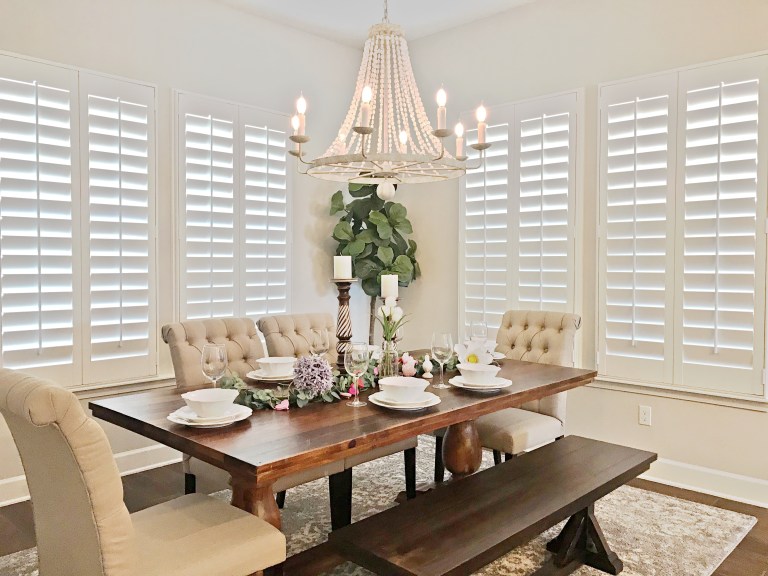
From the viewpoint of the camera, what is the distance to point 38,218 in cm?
331

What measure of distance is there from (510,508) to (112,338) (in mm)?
2551

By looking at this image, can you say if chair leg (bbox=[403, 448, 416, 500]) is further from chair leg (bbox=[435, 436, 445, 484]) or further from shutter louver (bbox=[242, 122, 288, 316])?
shutter louver (bbox=[242, 122, 288, 316])

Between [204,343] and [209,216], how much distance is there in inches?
55.3

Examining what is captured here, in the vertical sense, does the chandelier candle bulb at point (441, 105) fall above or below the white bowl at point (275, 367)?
above

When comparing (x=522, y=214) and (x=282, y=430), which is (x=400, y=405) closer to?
(x=282, y=430)

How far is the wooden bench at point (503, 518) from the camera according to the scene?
5.98 ft

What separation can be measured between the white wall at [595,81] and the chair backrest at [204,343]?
206 centimetres

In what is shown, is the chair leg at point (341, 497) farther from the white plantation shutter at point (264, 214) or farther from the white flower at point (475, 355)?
the white plantation shutter at point (264, 214)

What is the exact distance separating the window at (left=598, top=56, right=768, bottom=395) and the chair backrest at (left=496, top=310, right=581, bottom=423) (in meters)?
0.59

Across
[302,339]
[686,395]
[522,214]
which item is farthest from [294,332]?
[686,395]

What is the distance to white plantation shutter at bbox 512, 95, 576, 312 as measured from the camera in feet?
13.3

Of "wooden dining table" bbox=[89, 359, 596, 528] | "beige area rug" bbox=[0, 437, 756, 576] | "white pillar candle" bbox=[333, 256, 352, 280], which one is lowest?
"beige area rug" bbox=[0, 437, 756, 576]

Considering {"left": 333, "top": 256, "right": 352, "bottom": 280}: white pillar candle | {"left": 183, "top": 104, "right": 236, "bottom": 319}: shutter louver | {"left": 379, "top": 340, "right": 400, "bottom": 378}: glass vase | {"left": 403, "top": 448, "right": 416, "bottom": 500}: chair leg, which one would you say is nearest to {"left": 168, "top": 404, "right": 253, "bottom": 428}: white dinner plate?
{"left": 379, "top": 340, "right": 400, "bottom": 378}: glass vase

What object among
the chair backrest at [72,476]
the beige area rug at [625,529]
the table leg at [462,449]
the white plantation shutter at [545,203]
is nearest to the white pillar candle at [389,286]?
the table leg at [462,449]
